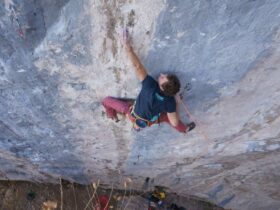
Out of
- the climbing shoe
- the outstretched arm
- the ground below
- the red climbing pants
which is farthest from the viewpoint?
the ground below

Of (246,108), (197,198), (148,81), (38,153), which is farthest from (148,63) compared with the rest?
(197,198)

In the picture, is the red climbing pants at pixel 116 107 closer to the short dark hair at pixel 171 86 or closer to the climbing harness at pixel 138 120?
the climbing harness at pixel 138 120

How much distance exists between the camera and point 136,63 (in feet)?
9.00

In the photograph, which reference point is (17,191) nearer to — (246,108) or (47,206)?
(47,206)

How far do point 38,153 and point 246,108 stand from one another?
85.3 inches

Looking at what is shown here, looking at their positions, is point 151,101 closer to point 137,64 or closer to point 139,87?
point 139,87

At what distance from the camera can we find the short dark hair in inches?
106

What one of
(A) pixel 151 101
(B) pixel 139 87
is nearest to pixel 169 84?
(A) pixel 151 101

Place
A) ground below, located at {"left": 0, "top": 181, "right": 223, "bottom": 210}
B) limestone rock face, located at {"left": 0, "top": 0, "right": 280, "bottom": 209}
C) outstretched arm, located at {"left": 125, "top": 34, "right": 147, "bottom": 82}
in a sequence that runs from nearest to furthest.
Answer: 1. limestone rock face, located at {"left": 0, "top": 0, "right": 280, "bottom": 209}
2. outstretched arm, located at {"left": 125, "top": 34, "right": 147, "bottom": 82}
3. ground below, located at {"left": 0, "top": 181, "right": 223, "bottom": 210}

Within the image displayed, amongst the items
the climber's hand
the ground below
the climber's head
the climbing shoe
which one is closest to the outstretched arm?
the climber's head

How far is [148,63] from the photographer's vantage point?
2.77m

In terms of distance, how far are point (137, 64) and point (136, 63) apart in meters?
0.01

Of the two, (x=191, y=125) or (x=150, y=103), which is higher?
(x=191, y=125)

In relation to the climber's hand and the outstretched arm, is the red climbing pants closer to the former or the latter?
the climber's hand
